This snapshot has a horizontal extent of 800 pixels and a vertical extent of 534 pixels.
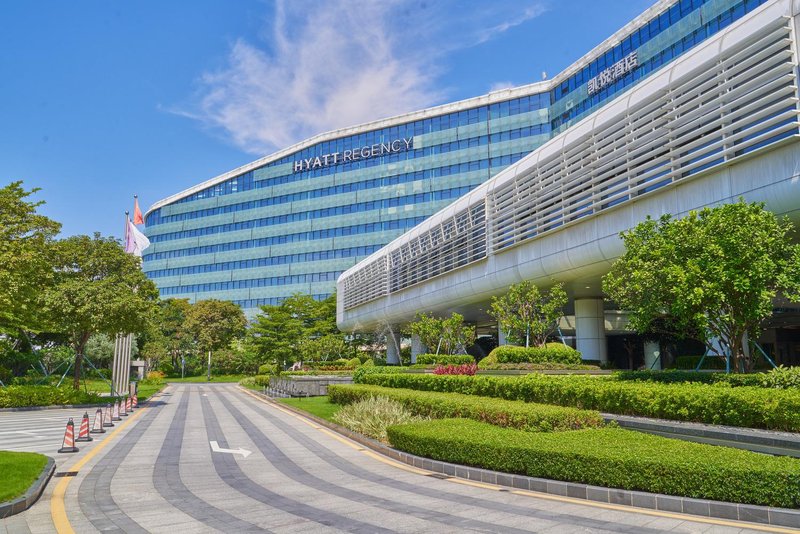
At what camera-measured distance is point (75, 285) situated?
29.2m

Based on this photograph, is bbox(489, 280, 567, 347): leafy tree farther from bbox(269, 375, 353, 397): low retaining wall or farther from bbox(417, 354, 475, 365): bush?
bbox(269, 375, 353, 397): low retaining wall

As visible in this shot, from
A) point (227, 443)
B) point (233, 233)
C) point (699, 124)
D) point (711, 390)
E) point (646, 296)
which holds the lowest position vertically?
point (227, 443)

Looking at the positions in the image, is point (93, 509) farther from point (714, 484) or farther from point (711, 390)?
point (711, 390)

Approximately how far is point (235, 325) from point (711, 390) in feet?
246

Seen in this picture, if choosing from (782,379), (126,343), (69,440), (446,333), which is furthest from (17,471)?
(126,343)

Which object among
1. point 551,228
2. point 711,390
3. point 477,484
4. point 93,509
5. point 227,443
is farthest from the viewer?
point 551,228

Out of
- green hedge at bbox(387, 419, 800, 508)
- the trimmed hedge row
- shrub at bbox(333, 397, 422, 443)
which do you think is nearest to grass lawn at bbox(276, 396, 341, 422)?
shrub at bbox(333, 397, 422, 443)

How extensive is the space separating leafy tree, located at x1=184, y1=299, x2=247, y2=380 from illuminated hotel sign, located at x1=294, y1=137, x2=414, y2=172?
22704 millimetres

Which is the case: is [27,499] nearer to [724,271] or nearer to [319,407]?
[724,271]

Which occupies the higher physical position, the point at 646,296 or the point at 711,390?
the point at 646,296

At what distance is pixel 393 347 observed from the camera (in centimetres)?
6116

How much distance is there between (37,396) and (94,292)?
5.53 m

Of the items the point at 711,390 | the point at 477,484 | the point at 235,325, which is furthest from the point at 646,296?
the point at 235,325

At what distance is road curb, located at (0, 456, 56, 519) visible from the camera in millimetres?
8523
